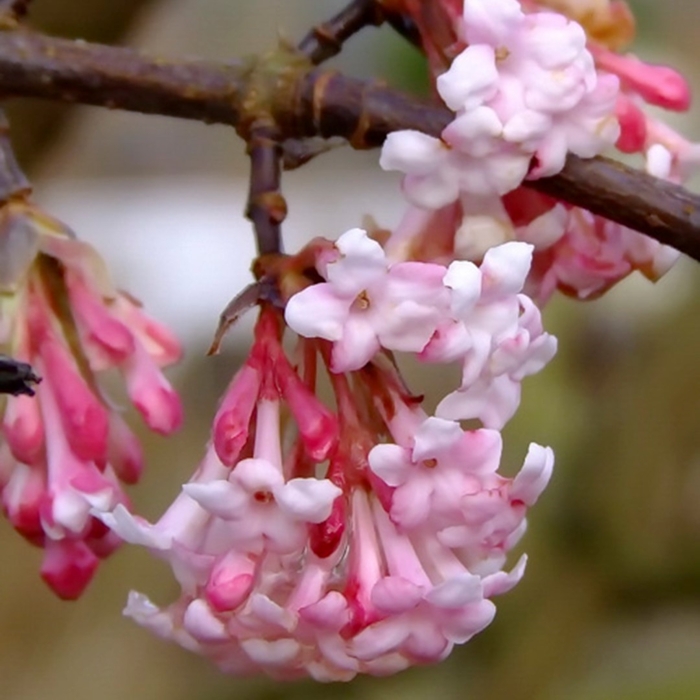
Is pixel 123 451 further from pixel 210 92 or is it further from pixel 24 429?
pixel 210 92

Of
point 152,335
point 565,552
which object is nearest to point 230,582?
point 152,335

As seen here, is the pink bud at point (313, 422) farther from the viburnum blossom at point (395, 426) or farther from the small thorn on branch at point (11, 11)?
the small thorn on branch at point (11, 11)

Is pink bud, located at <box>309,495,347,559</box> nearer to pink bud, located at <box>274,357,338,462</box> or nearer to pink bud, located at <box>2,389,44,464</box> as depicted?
pink bud, located at <box>274,357,338,462</box>

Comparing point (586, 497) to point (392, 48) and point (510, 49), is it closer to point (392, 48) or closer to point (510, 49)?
point (392, 48)

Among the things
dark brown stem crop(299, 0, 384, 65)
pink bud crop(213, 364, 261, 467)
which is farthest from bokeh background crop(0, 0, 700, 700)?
pink bud crop(213, 364, 261, 467)

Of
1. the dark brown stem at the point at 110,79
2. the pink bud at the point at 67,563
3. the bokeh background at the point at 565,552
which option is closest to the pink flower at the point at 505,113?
the dark brown stem at the point at 110,79

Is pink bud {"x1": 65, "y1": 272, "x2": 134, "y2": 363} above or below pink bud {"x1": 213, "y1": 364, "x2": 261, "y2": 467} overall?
below

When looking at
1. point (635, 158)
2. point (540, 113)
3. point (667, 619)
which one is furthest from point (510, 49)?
point (667, 619)
